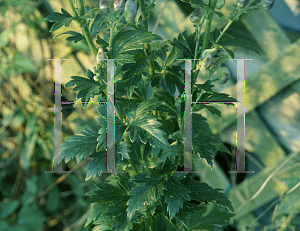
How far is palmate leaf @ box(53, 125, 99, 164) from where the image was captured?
0.47 m

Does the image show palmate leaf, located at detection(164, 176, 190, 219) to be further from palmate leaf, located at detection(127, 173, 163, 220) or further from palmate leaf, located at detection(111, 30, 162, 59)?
palmate leaf, located at detection(111, 30, 162, 59)

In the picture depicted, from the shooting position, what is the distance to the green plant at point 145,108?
46 centimetres

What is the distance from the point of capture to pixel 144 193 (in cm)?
50

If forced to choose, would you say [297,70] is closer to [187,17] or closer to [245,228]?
[187,17]

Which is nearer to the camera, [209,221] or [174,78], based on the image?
[174,78]

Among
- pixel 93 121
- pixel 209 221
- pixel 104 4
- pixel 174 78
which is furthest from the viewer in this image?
pixel 93 121

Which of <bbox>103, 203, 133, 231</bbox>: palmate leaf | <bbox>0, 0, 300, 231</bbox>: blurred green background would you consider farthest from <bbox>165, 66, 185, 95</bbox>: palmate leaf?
<bbox>0, 0, 300, 231</bbox>: blurred green background

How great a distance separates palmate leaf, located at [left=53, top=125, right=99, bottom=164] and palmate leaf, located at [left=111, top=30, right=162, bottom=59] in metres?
0.15

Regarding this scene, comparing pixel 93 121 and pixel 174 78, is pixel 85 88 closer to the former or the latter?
pixel 174 78

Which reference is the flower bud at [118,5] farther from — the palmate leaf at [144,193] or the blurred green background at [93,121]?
the blurred green background at [93,121]

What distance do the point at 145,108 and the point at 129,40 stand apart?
0.40 feet

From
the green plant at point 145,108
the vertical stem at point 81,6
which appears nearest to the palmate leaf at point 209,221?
the green plant at point 145,108

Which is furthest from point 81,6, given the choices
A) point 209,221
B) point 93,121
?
point 93,121

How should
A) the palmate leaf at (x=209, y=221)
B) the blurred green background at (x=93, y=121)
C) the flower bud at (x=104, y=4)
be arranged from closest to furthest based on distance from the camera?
the flower bud at (x=104, y=4) < the palmate leaf at (x=209, y=221) < the blurred green background at (x=93, y=121)
